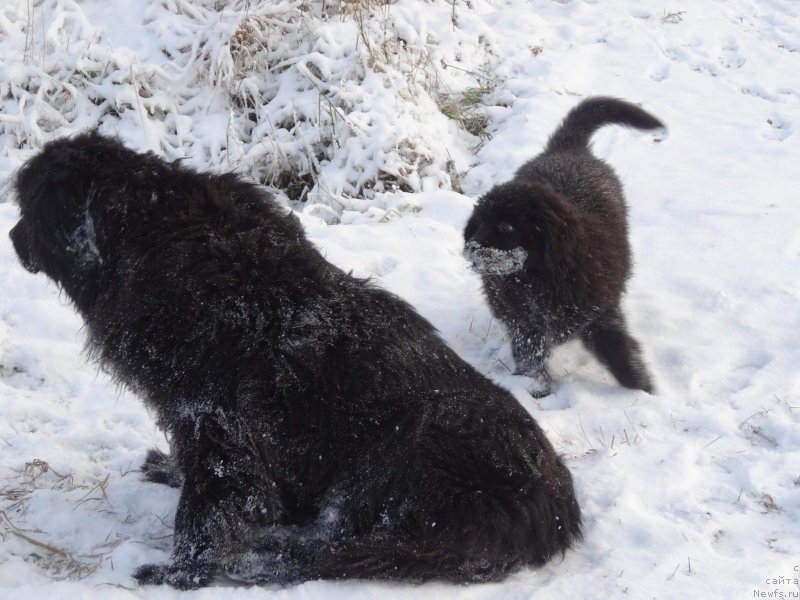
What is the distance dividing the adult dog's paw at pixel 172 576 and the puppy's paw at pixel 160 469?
2.01 ft

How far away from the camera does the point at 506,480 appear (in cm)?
255

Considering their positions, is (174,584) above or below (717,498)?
above

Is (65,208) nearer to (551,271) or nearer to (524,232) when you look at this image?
(524,232)

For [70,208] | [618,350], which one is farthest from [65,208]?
[618,350]

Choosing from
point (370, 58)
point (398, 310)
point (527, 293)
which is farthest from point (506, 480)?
point (370, 58)

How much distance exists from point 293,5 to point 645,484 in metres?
5.73

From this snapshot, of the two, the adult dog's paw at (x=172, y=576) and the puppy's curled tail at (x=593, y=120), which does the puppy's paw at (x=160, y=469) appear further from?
the puppy's curled tail at (x=593, y=120)

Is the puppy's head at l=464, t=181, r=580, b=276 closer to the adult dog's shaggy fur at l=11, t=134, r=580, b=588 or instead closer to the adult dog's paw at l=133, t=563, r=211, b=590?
the adult dog's shaggy fur at l=11, t=134, r=580, b=588

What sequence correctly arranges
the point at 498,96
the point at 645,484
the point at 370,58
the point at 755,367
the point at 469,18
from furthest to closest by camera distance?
the point at 469,18 → the point at 498,96 → the point at 370,58 → the point at 755,367 → the point at 645,484

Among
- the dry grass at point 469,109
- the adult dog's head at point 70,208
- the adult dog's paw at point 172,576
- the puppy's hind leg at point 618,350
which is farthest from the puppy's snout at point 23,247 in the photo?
the dry grass at point 469,109

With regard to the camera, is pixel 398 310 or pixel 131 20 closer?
pixel 398 310

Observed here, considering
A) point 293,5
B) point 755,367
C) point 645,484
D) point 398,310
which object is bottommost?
point 755,367

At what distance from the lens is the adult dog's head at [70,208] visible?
272cm

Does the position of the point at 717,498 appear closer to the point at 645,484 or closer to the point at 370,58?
the point at 645,484
